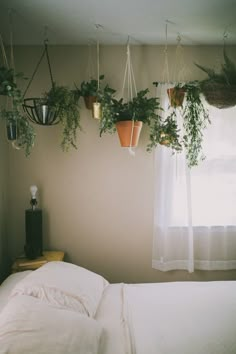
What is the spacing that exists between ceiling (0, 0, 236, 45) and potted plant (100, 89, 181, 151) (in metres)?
0.48

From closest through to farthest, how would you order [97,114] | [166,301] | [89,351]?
[89,351]
[166,301]
[97,114]

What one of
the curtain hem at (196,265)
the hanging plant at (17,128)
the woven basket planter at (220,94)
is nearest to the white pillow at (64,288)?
the curtain hem at (196,265)

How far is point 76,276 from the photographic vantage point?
1.83 m

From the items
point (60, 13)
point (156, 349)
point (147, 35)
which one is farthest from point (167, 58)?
point (156, 349)

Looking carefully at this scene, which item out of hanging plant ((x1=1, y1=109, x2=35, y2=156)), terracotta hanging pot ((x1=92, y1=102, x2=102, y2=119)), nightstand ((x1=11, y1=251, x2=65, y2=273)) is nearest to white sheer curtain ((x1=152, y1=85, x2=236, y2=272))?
terracotta hanging pot ((x1=92, y1=102, x2=102, y2=119))

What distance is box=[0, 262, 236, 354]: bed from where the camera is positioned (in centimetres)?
125

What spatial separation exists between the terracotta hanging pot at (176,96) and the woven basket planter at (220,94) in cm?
18

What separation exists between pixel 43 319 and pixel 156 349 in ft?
1.83

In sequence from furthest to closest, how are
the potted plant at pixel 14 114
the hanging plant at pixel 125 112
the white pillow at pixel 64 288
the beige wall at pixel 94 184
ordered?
the beige wall at pixel 94 184 → the hanging plant at pixel 125 112 → the potted plant at pixel 14 114 → the white pillow at pixel 64 288

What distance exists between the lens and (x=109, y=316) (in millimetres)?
1629

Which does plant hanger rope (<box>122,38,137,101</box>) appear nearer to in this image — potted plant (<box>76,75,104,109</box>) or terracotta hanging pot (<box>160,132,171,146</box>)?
potted plant (<box>76,75,104,109</box>)

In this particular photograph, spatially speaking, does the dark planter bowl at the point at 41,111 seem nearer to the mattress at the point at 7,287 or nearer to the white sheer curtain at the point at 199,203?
the white sheer curtain at the point at 199,203

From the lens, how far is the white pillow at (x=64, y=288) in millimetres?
1553

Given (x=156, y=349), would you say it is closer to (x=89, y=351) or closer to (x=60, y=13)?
(x=89, y=351)
